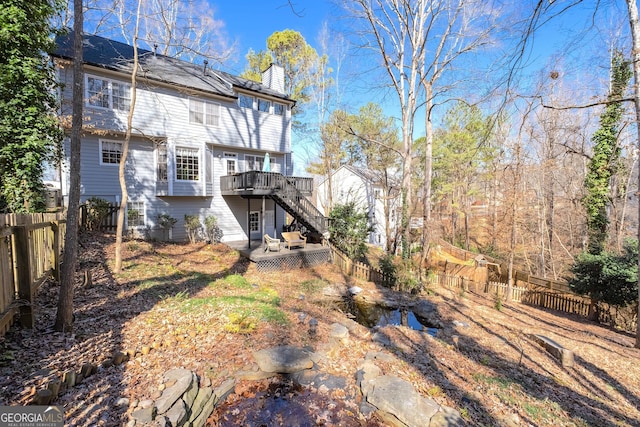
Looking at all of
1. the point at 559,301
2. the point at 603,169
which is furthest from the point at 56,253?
the point at 603,169

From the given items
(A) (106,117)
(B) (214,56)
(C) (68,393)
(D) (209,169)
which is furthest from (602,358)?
(A) (106,117)

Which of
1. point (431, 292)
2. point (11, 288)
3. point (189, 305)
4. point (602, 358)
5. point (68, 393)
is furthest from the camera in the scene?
point (431, 292)

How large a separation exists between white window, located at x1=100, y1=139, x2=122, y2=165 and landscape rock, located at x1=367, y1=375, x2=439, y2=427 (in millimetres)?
13727

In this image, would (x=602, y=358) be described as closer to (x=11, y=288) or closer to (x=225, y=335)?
(x=225, y=335)

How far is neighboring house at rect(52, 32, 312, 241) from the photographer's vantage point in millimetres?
11500

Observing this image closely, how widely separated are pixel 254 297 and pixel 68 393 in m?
4.57

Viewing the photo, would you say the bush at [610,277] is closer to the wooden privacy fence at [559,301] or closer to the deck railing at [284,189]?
the wooden privacy fence at [559,301]

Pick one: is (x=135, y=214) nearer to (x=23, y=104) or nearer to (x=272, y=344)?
(x=23, y=104)

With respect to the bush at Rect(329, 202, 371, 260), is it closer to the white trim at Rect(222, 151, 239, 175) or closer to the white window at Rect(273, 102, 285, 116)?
the white trim at Rect(222, 151, 239, 175)

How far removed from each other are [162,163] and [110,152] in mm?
2021

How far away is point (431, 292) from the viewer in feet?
37.8

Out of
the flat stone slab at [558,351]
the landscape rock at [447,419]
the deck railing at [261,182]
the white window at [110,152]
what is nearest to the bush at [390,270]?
the flat stone slab at [558,351]

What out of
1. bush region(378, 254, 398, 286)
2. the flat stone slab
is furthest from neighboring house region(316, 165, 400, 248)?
the flat stone slab

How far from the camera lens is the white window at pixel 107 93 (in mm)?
11242
